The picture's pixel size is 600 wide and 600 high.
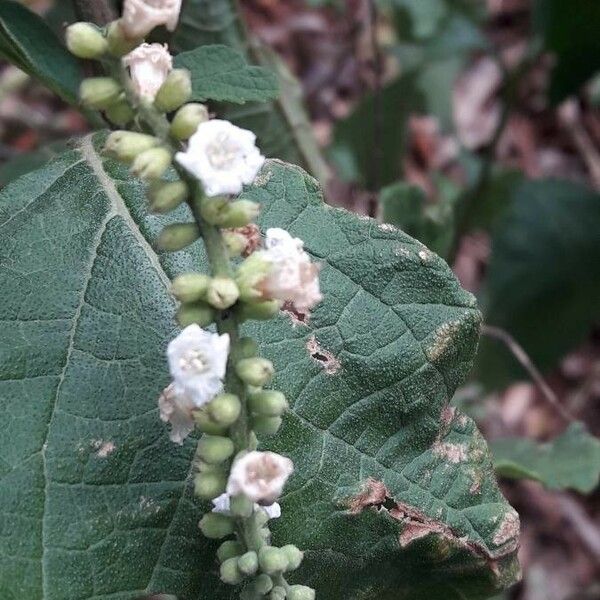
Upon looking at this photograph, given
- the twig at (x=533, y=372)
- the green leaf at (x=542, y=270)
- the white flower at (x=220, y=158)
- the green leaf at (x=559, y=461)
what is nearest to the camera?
the white flower at (x=220, y=158)

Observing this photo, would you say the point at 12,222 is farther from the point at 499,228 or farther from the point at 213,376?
the point at 499,228

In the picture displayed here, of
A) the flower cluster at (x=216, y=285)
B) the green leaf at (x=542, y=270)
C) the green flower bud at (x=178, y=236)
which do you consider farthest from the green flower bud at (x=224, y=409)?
the green leaf at (x=542, y=270)

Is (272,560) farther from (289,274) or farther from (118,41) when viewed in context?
(118,41)

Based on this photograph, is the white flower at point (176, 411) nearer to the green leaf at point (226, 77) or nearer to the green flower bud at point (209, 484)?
the green flower bud at point (209, 484)

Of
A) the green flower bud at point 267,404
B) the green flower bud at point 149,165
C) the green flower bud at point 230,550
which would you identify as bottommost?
the green flower bud at point 230,550

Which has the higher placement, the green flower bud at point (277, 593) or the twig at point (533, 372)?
the green flower bud at point (277, 593)

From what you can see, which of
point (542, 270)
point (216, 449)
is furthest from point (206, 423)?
point (542, 270)
